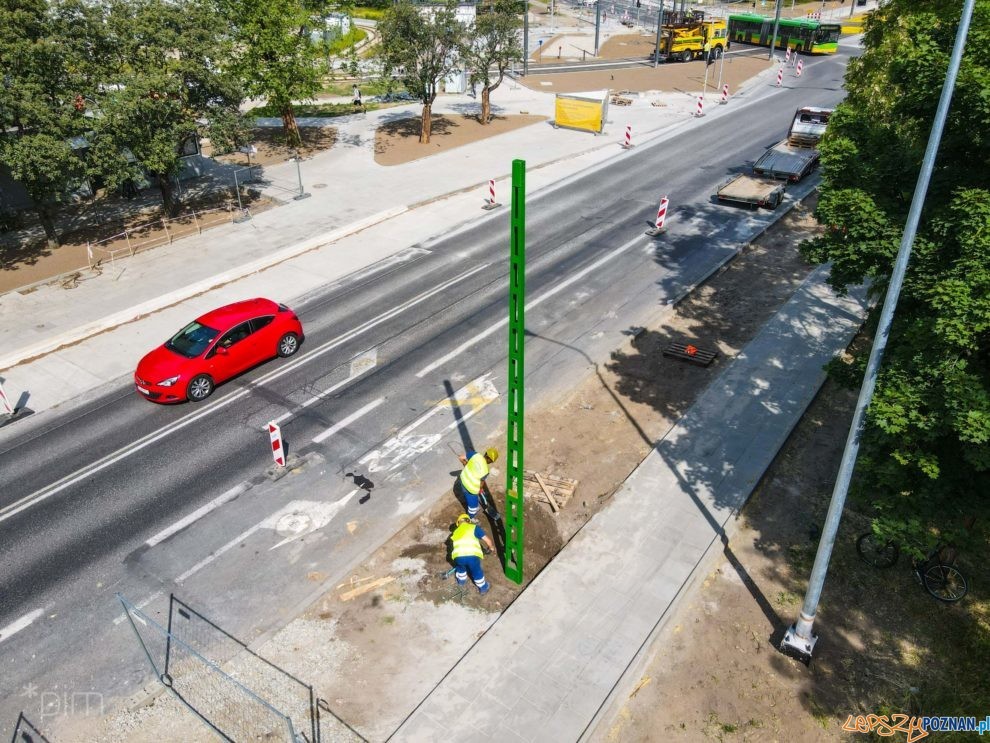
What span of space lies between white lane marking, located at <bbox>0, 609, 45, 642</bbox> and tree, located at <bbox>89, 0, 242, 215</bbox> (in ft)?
51.7

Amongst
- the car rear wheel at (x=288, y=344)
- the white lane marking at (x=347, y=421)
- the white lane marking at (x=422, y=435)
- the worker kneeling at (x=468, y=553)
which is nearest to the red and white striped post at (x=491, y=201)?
the car rear wheel at (x=288, y=344)

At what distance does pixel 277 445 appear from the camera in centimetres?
1385

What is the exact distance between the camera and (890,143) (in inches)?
409

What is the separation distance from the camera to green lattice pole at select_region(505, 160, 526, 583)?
888cm

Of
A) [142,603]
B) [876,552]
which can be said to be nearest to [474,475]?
[142,603]

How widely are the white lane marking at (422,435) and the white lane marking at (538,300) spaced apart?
133 cm

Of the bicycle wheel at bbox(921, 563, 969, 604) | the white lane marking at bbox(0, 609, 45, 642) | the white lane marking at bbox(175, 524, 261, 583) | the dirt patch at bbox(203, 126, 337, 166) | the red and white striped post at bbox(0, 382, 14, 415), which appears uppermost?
the dirt patch at bbox(203, 126, 337, 166)

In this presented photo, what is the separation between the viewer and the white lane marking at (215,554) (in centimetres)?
1187

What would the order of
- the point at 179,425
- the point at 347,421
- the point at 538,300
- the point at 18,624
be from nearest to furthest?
1. the point at 18,624
2. the point at 347,421
3. the point at 179,425
4. the point at 538,300

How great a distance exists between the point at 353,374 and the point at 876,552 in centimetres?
1199

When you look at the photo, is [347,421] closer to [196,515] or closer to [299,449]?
[299,449]

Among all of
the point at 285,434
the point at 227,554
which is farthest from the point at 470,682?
the point at 285,434

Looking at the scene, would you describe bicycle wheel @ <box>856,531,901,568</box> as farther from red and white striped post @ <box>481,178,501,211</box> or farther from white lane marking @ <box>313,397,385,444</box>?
red and white striped post @ <box>481,178,501,211</box>

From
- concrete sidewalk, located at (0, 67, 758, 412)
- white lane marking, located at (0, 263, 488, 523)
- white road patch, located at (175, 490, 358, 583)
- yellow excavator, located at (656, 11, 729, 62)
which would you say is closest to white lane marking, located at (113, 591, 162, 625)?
white road patch, located at (175, 490, 358, 583)
